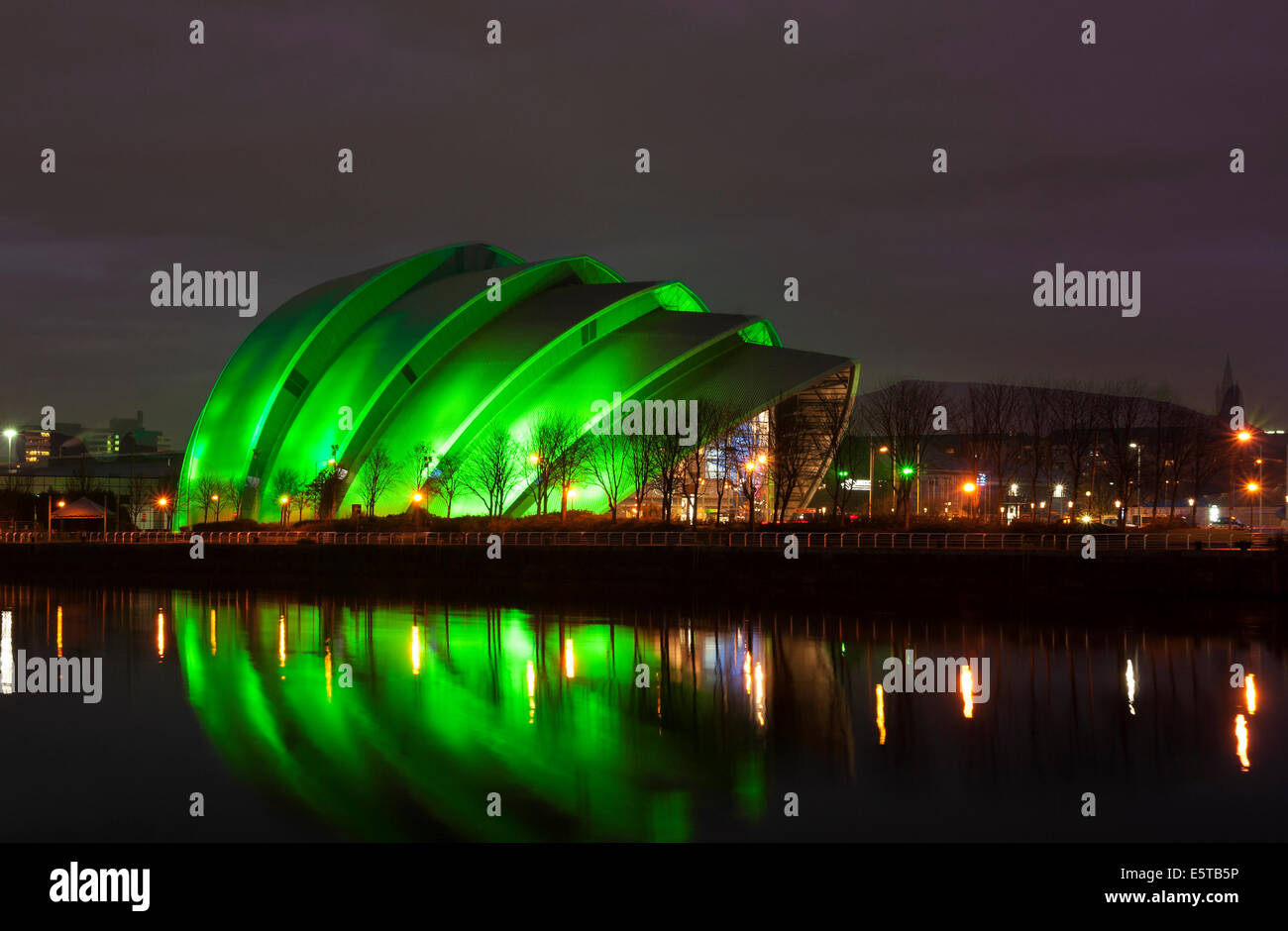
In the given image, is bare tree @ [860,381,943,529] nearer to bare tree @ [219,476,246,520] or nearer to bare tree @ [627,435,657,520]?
bare tree @ [627,435,657,520]

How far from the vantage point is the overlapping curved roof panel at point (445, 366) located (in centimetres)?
5747

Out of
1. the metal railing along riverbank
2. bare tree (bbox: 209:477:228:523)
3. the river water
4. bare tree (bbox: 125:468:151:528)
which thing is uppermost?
bare tree (bbox: 125:468:151:528)

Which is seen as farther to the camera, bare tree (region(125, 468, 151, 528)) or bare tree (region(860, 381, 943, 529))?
bare tree (region(125, 468, 151, 528))

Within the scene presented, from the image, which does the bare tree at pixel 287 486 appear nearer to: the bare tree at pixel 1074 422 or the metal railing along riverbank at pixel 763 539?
the metal railing along riverbank at pixel 763 539

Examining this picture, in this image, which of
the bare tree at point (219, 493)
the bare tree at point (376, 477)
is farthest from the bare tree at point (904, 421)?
the bare tree at point (219, 493)

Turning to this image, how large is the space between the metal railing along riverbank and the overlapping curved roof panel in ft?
20.9

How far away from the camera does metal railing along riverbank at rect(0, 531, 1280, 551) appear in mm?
37500

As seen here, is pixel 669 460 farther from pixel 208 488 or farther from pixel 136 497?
pixel 136 497

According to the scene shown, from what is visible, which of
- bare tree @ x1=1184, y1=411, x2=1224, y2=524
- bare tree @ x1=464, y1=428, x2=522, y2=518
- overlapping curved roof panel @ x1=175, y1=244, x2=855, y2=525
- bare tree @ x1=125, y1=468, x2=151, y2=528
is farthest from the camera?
bare tree @ x1=125, y1=468, x2=151, y2=528

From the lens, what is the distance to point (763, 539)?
1620 inches

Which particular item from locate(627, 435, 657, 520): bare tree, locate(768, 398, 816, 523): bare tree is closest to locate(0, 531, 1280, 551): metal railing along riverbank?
locate(627, 435, 657, 520): bare tree

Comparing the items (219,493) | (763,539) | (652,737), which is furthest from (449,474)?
(652,737)

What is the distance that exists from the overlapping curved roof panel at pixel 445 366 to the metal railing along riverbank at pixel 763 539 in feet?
20.9
